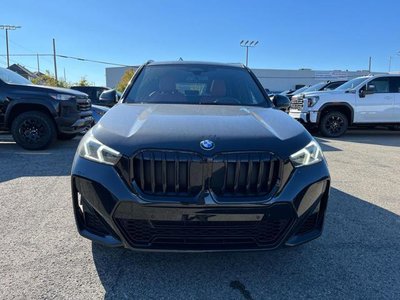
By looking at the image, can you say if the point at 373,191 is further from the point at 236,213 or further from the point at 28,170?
the point at 28,170

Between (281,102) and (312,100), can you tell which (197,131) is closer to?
(281,102)

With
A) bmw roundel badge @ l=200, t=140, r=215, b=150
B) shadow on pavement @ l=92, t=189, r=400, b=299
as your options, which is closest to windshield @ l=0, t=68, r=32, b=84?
shadow on pavement @ l=92, t=189, r=400, b=299

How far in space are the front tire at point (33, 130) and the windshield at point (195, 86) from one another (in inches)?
158

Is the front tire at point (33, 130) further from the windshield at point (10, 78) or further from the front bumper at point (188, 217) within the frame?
the front bumper at point (188, 217)

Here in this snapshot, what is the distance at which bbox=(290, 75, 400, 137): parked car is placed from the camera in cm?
1090

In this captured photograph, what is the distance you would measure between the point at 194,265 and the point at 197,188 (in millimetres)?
812

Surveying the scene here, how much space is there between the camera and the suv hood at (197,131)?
7.79 feet

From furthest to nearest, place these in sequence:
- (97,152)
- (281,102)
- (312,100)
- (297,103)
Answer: (297,103), (312,100), (281,102), (97,152)

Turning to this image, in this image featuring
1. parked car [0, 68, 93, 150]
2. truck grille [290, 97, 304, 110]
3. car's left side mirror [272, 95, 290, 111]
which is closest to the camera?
car's left side mirror [272, 95, 290, 111]

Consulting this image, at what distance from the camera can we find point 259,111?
334 cm

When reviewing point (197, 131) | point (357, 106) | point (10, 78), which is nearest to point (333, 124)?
point (357, 106)

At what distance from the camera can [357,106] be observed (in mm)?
10930

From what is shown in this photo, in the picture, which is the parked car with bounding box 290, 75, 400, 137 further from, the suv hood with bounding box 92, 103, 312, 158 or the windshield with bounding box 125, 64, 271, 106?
the suv hood with bounding box 92, 103, 312, 158

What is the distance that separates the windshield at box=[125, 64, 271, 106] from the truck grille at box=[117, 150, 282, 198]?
1.42 m
